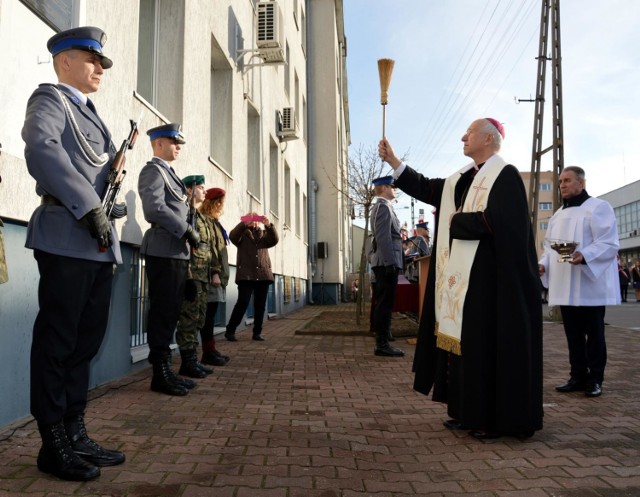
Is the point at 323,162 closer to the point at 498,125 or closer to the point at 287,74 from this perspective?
the point at 287,74

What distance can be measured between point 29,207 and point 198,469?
214 centimetres

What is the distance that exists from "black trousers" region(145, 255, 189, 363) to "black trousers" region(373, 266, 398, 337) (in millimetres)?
3089

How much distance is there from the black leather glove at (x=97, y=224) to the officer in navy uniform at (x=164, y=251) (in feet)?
5.27

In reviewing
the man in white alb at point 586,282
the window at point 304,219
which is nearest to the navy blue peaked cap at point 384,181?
the man in white alb at point 586,282

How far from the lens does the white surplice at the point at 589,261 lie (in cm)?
488

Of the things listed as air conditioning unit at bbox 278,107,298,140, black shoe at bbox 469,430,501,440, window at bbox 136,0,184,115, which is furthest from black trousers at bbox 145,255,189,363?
air conditioning unit at bbox 278,107,298,140

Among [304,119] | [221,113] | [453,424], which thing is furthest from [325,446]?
[304,119]

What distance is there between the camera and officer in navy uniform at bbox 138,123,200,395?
4.34 meters

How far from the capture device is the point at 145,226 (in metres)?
5.68

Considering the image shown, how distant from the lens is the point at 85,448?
2.82 m

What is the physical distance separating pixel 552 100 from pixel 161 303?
534 inches

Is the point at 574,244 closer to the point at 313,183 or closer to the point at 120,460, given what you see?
the point at 120,460

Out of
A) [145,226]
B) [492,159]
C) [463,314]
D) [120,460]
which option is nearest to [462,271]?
[463,314]

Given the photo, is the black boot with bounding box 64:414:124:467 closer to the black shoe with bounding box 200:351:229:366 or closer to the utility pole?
the black shoe with bounding box 200:351:229:366
